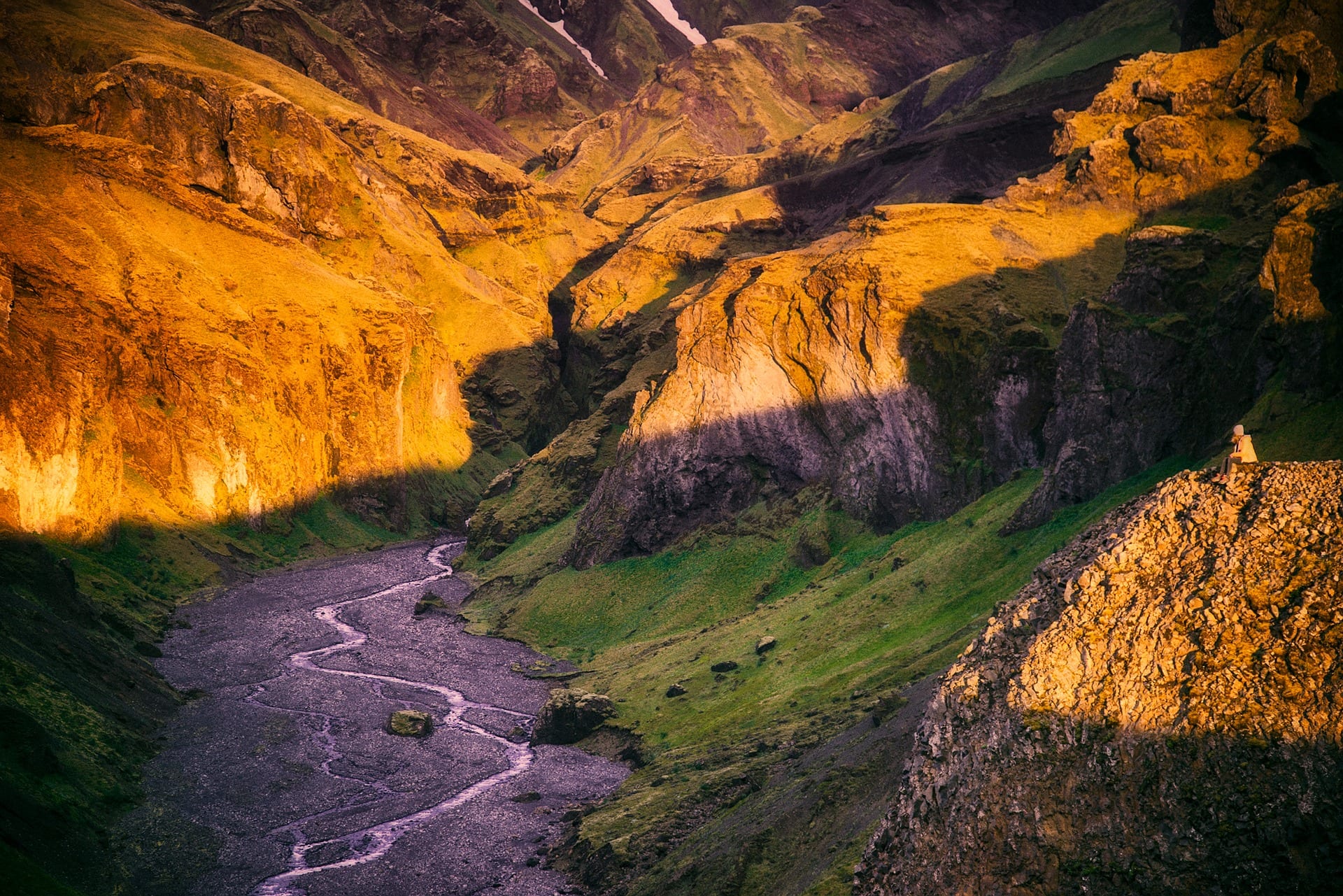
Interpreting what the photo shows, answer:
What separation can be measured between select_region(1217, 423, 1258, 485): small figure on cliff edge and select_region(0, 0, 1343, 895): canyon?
0.30 meters

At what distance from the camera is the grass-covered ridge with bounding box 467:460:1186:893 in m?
36.4

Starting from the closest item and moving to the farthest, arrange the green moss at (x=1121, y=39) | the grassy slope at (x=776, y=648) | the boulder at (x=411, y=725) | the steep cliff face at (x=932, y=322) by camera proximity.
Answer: the grassy slope at (x=776, y=648) < the boulder at (x=411, y=725) < the steep cliff face at (x=932, y=322) < the green moss at (x=1121, y=39)

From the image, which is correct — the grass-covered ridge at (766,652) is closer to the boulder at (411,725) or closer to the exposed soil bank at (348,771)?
the exposed soil bank at (348,771)

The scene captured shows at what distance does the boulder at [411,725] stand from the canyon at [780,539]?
1131mm

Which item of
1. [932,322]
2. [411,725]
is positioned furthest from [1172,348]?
[411,725]

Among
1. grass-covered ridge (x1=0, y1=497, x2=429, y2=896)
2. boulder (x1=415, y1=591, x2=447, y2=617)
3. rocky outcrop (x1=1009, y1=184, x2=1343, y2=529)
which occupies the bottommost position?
boulder (x1=415, y1=591, x2=447, y2=617)

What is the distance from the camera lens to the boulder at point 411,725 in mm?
63625

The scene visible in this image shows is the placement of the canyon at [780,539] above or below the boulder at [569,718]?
above

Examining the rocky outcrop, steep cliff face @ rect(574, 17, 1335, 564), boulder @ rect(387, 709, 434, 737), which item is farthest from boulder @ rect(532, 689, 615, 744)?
steep cliff face @ rect(574, 17, 1335, 564)

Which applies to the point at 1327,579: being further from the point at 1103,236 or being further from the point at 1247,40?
the point at 1247,40

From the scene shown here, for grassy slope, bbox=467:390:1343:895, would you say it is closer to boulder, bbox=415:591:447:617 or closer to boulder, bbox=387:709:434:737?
boulder, bbox=415:591:447:617

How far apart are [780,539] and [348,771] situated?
42585mm

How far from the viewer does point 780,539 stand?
88.6 m

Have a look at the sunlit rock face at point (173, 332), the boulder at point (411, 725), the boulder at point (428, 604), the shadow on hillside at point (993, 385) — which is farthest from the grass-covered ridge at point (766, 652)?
A: the sunlit rock face at point (173, 332)
